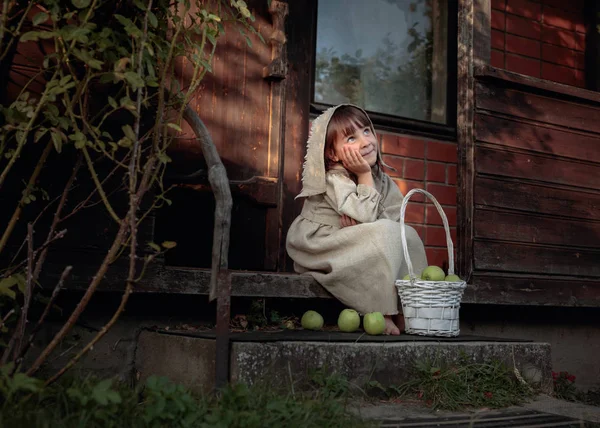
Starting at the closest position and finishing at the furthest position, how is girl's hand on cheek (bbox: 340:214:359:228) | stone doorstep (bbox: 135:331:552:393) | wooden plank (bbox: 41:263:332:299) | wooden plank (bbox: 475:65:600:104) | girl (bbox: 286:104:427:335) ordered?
stone doorstep (bbox: 135:331:552:393) → wooden plank (bbox: 41:263:332:299) → girl (bbox: 286:104:427:335) → girl's hand on cheek (bbox: 340:214:359:228) → wooden plank (bbox: 475:65:600:104)

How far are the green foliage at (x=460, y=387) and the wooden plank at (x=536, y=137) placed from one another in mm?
1774

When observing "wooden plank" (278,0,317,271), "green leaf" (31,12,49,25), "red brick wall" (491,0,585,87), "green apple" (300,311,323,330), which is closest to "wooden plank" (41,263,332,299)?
"green apple" (300,311,323,330)

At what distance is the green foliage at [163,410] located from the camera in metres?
2.15

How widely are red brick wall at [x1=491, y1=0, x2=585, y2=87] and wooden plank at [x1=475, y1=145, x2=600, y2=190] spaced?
1257mm

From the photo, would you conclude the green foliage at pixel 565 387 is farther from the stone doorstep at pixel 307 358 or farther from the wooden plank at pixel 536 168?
the wooden plank at pixel 536 168

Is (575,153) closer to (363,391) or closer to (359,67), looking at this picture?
(359,67)

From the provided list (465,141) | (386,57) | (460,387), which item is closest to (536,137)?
(465,141)

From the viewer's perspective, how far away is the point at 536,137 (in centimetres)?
477

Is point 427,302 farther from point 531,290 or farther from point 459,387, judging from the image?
point 531,290

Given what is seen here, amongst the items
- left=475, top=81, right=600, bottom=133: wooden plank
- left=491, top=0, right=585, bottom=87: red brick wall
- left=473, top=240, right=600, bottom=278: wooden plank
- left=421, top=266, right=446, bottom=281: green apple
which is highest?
left=491, top=0, right=585, bottom=87: red brick wall

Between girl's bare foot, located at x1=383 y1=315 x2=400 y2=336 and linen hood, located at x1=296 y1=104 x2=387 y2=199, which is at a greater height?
linen hood, located at x1=296 y1=104 x2=387 y2=199

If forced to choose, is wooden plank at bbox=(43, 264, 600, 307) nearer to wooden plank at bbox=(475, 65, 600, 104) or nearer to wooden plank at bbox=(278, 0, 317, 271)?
wooden plank at bbox=(278, 0, 317, 271)

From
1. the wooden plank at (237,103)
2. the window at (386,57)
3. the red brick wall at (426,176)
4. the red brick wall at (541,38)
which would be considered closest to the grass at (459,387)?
the wooden plank at (237,103)

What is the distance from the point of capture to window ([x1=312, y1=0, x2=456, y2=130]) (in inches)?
209
